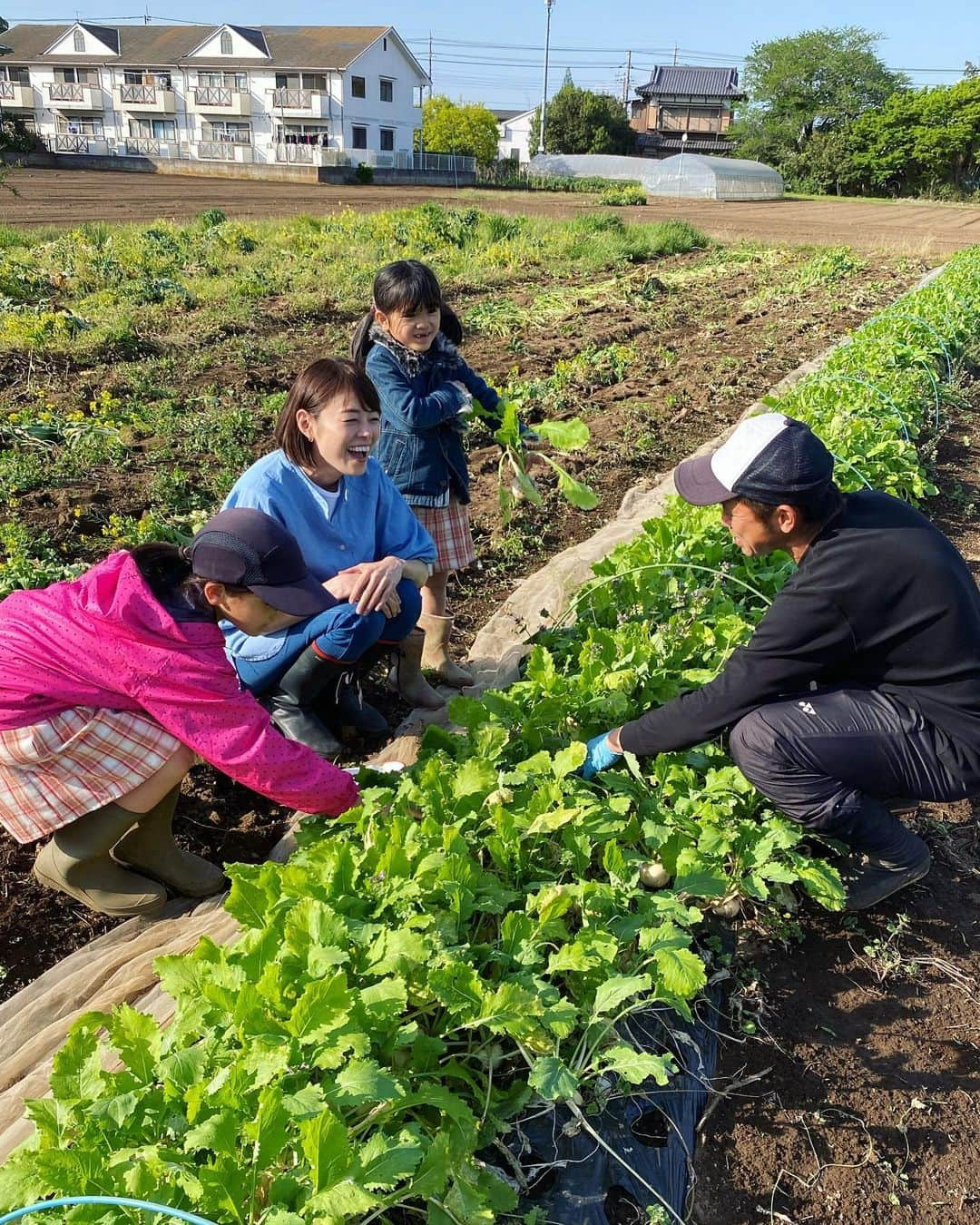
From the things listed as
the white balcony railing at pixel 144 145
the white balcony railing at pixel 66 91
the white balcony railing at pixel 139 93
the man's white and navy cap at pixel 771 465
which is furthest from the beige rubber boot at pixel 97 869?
the white balcony railing at pixel 66 91

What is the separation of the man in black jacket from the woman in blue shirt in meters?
1.03

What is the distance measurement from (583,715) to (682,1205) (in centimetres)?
140

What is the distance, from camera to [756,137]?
5797 centimetres

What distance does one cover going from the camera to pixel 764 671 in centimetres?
248

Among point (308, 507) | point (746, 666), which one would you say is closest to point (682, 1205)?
point (746, 666)

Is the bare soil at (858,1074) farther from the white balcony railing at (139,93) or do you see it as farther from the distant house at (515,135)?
the distant house at (515,135)

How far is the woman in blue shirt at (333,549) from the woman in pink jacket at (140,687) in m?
0.59

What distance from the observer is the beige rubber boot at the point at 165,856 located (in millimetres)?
2828

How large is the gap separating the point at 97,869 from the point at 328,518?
137cm

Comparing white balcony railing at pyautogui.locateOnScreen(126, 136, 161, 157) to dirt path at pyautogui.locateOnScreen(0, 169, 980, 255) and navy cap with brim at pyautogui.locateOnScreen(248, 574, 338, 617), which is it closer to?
dirt path at pyautogui.locateOnScreen(0, 169, 980, 255)

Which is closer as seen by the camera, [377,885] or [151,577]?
[377,885]

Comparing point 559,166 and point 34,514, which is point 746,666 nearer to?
point 34,514

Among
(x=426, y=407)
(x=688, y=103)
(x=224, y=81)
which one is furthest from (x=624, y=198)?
(x=688, y=103)

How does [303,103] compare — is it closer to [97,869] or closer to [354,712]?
[354,712]
